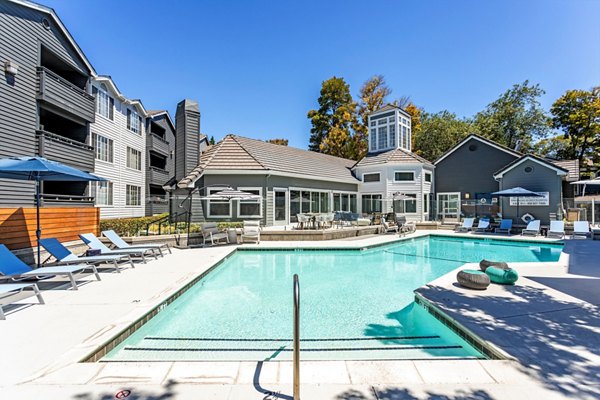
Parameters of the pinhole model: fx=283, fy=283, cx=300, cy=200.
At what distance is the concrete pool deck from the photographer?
2.57m

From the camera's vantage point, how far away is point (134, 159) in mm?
20531

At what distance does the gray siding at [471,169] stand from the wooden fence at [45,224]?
21.6 meters

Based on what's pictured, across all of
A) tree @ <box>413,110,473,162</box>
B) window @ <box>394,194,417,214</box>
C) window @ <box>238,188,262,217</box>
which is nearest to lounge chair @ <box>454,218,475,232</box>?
window @ <box>394,194,417,214</box>

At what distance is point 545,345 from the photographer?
341 cm

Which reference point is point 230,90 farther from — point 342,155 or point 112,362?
point 112,362

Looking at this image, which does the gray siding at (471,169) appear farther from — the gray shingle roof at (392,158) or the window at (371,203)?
the window at (371,203)

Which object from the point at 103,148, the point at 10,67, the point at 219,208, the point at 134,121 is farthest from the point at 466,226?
the point at 134,121

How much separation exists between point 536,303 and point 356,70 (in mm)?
27018

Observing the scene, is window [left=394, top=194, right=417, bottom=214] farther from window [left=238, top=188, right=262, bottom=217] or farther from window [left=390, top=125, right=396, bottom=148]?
window [left=238, top=188, right=262, bottom=217]

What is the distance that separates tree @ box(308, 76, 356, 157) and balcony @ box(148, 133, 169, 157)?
52.8 ft

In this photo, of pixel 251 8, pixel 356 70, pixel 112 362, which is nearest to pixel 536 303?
pixel 112 362

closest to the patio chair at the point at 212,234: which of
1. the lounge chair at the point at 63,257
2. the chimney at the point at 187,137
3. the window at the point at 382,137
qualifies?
the lounge chair at the point at 63,257

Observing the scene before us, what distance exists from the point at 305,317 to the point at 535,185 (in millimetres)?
18905

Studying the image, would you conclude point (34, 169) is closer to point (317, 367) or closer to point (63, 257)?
point (63, 257)
